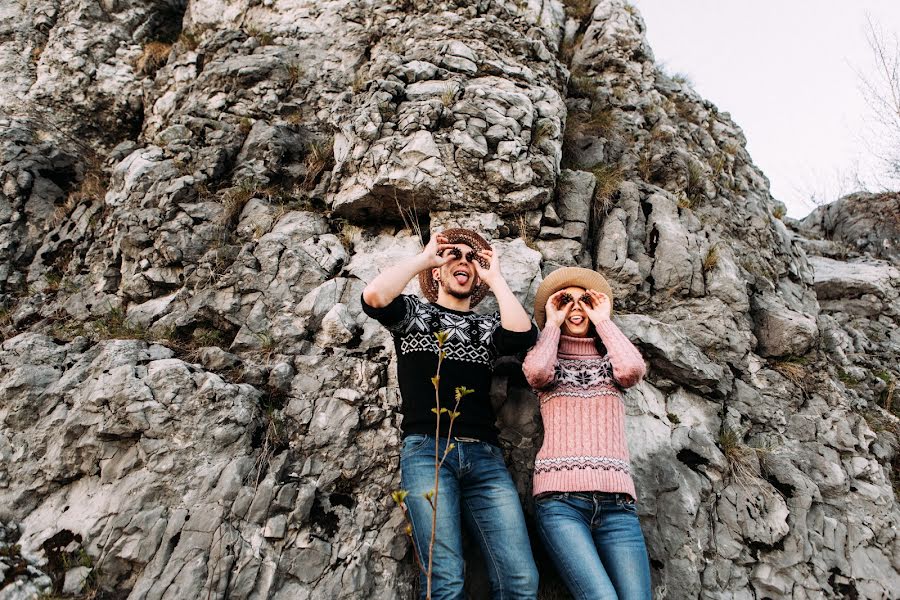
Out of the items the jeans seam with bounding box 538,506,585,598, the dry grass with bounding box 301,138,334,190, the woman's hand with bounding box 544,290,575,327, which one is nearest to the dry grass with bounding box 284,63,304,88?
the dry grass with bounding box 301,138,334,190

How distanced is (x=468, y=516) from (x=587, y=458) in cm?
92

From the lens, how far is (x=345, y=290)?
16.9 feet

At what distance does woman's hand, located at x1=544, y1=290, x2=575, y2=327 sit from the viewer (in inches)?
160

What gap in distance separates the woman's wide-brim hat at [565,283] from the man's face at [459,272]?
0.65 metres

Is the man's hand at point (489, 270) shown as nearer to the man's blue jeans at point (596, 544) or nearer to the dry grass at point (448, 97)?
the man's blue jeans at point (596, 544)

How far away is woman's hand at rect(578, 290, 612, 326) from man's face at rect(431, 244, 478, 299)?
0.97m

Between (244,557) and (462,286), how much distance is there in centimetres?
258

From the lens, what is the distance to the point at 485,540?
10.8 ft

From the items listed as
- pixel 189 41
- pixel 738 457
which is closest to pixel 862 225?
pixel 738 457

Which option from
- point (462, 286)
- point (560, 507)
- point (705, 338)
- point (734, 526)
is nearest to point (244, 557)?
point (560, 507)

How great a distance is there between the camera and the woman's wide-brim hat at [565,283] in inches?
170

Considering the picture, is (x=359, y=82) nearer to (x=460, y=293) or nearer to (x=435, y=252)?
(x=435, y=252)

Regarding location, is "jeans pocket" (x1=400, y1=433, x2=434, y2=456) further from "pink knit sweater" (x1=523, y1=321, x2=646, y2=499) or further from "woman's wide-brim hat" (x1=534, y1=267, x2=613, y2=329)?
"woman's wide-brim hat" (x1=534, y1=267, x2=613, y2=329)

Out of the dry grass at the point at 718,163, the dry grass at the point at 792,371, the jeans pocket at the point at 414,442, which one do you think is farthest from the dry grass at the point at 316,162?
the dry grass at the point at 792,371
